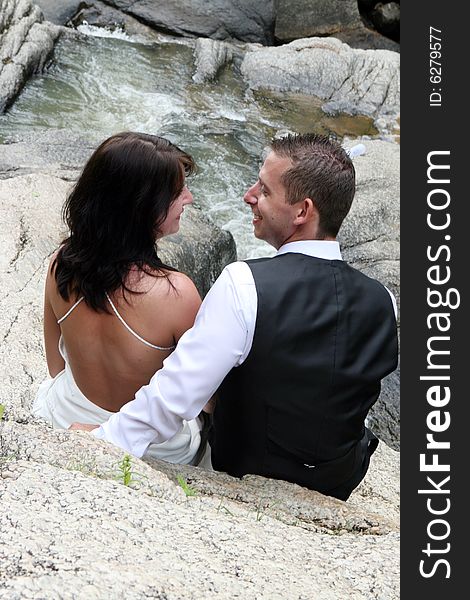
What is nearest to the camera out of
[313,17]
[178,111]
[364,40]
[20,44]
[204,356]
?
[204,356]

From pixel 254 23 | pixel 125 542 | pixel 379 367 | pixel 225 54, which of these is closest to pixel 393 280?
pixel 379 367

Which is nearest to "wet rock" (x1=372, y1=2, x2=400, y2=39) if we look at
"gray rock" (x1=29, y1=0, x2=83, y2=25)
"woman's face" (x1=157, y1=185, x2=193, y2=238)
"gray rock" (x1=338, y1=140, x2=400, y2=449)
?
"gray rock" (x1=29, y1=0, x2=83, y2=25)

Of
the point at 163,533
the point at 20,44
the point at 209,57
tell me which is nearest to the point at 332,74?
the point at 209,57

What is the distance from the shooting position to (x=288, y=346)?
6.75ft

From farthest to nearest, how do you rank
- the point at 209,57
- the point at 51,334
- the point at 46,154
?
the point at 209,57 < the point at 46,154 < the point at 51,334

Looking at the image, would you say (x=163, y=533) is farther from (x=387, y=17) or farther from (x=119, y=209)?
(x=387, y=17)

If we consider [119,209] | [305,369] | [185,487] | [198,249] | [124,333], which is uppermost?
[198,249]

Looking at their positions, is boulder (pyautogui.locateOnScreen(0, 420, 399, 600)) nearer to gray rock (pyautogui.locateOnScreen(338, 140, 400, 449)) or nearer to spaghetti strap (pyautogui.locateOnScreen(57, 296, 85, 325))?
spaghetti strap (pyautogui.locateOnScreen(57, 296, 85, 325))

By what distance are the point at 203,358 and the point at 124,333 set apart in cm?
38

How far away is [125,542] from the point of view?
1.63m

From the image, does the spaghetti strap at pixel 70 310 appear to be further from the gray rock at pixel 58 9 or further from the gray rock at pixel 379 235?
the gray rock at pixel 58 9

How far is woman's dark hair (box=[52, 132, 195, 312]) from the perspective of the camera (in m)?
2.19

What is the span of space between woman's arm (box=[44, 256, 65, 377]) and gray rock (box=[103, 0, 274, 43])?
36.3 ft

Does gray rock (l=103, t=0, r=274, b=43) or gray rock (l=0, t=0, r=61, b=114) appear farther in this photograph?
gray rock (l=103, t=0, r=274, b=43)
